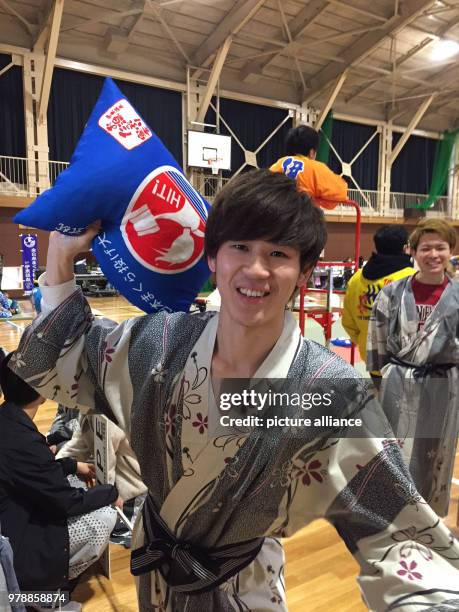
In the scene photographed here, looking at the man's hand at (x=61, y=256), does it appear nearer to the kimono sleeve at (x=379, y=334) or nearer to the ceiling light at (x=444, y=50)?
the kimono sleeve at (x=379, y=334)

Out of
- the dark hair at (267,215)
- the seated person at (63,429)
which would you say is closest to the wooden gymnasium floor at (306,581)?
the seated person at (63,429)

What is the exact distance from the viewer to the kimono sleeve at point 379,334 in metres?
2.10

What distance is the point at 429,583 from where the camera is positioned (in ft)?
2.22

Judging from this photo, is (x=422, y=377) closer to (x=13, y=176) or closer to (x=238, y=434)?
(x=238, y=434)

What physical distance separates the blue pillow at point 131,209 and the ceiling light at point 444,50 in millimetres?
12302

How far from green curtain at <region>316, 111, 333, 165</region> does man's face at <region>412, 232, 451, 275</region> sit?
11.4 m

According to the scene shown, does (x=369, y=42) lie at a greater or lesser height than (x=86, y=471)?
greater

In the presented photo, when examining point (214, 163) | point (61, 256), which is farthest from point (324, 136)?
point (61, 256)

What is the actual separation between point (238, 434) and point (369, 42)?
11.7 meters

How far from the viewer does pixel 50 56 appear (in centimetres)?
837

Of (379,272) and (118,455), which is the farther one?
(379,272)

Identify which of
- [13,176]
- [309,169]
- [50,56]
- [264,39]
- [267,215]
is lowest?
[267,215]

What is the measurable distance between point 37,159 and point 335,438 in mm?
10011

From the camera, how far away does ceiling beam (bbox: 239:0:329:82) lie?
30.5 ft
